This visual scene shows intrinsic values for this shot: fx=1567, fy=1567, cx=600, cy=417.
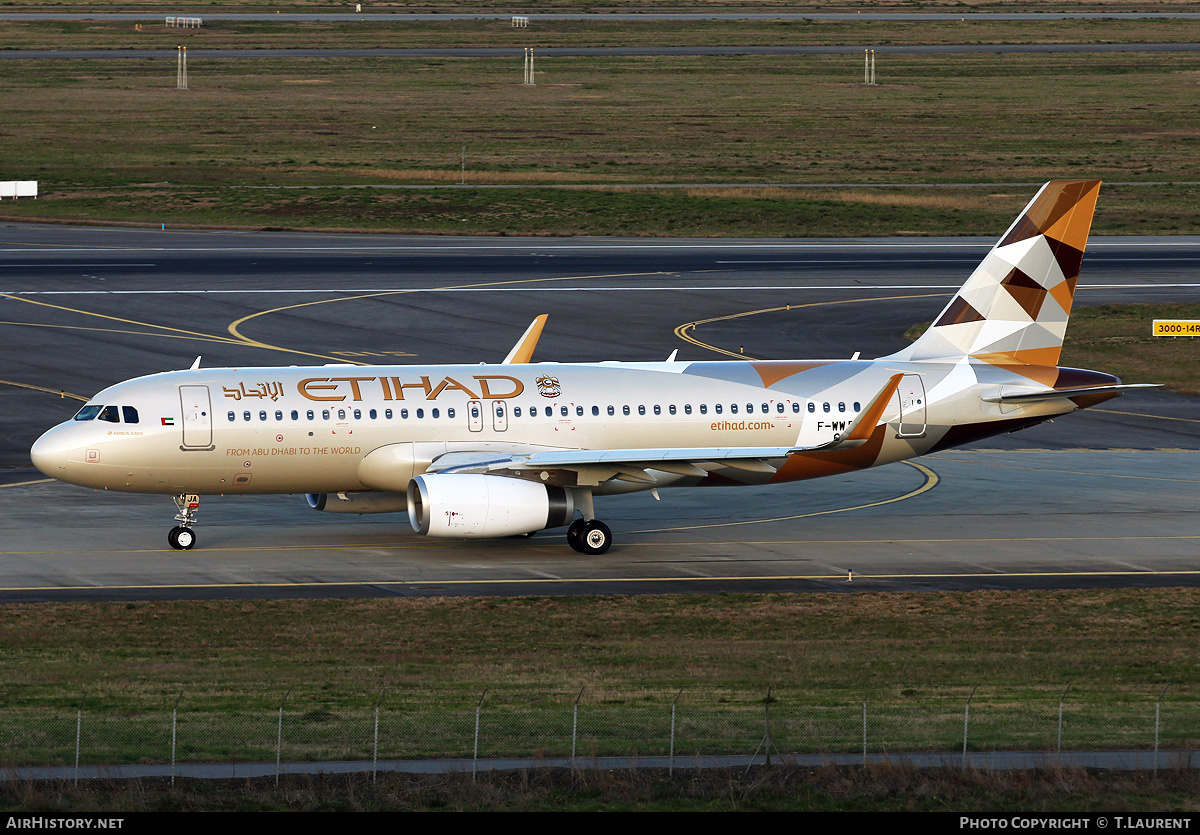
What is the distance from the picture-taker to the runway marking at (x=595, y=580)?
3941cm

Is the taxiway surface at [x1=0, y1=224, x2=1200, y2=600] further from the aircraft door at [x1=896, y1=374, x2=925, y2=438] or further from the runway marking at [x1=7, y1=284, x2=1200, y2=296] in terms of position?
the aircraft door at [x1=896, y1=374, x2=925, y2=438]

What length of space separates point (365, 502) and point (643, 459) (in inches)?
339

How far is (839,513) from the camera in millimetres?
49875

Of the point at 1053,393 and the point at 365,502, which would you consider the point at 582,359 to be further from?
the point at 1053,393

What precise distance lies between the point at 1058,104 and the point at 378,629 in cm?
14928

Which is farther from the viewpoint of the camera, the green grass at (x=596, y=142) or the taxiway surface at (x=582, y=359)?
A: the green grass at (x=596, y=142)

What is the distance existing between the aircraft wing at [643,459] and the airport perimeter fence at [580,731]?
13911 mm

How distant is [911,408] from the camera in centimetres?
4581

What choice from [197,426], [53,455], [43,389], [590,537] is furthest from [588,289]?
[53,455]

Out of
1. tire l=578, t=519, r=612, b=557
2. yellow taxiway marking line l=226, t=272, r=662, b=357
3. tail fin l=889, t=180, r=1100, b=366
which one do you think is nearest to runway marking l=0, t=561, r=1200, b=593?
tire l=578, t=519, r=612, b=557

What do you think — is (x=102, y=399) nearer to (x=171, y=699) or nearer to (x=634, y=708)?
(x=171, y=699)

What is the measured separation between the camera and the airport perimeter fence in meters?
25.7

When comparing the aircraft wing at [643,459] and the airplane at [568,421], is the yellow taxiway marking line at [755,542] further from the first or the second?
the aircraft wing at [643,459]

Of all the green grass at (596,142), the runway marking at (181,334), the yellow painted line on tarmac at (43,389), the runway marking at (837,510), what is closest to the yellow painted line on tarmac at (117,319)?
the runway marking at (181,334)
